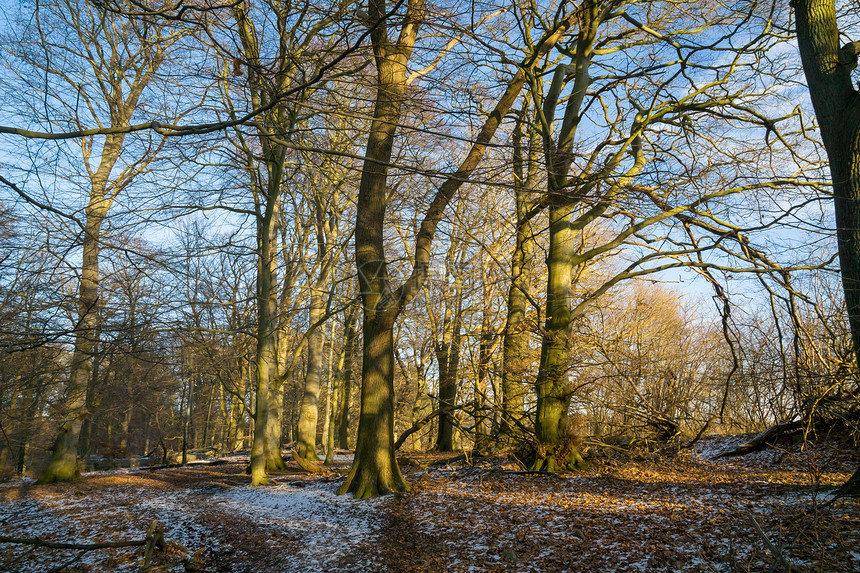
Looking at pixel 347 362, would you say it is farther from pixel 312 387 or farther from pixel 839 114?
pixel 839 114

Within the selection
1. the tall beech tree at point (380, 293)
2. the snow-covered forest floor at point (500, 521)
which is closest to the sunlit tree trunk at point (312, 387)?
the snow-covered forest floor at point (500, 521)

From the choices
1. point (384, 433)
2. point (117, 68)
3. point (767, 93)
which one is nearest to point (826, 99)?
point (767, 93)

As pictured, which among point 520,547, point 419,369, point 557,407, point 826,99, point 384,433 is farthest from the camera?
point 419,369

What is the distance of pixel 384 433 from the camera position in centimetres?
739

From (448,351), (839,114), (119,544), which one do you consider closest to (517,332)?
(839,114)

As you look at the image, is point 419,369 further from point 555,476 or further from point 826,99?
point 826,99

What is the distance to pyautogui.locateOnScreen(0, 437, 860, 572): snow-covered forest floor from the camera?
3908 mm

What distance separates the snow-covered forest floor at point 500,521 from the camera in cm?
391

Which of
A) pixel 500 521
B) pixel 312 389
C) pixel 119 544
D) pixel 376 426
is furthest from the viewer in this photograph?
pixel 312 389

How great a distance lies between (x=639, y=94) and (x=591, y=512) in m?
7.28

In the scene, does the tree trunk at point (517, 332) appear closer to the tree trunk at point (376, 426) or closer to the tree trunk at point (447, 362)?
the tree trunk at point (376, 426)

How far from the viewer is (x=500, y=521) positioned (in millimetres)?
5500

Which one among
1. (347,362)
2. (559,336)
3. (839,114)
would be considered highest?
(839,114)

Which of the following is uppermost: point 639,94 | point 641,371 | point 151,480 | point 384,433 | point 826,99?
point 639,94
